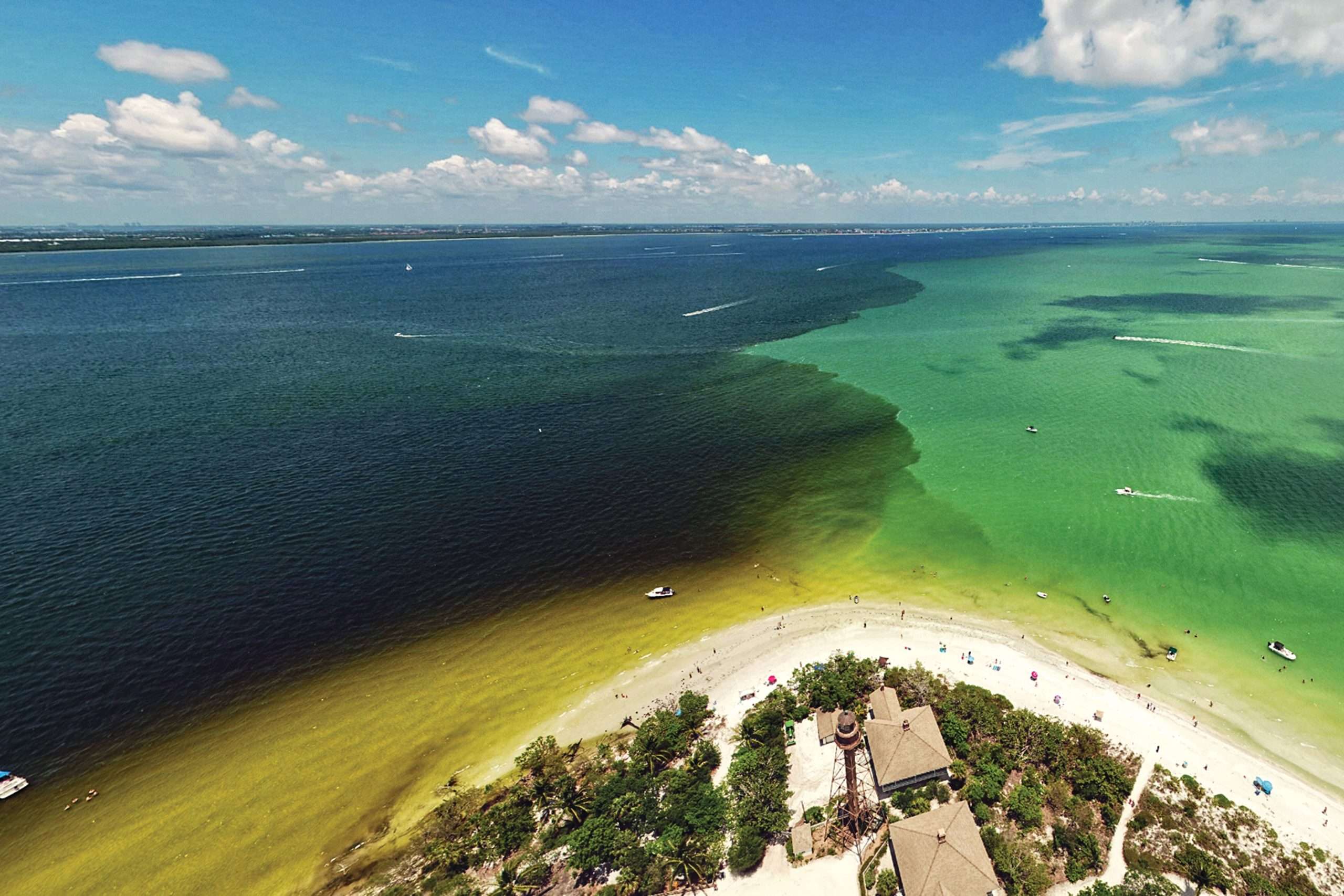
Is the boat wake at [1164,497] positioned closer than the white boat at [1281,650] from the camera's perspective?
No

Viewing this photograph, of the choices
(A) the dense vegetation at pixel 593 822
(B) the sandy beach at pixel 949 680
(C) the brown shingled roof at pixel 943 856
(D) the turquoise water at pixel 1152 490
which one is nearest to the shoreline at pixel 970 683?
(B) the sandy beach at pixel 949 680

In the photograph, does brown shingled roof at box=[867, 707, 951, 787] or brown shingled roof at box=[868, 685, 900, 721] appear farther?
brown shingled roof at box=[868, 685, 900, 721]

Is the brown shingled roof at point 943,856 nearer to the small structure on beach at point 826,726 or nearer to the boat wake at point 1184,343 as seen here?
the small structure on beach at point 826,726

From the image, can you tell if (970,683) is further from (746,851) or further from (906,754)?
(746,851)

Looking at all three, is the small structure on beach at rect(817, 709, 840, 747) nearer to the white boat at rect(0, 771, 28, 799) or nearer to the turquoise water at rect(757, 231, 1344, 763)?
the turquoise water at rect(757, 231, 1344, 763)

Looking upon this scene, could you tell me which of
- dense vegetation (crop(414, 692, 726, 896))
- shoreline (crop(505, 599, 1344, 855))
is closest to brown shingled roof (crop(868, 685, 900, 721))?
shoreline (crop(505, 599, 1344, 855))

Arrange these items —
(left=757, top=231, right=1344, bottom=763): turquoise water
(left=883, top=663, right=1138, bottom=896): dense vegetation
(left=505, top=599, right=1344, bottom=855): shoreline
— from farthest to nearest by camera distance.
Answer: (left=757, top=231, right=1344, bottom=763): turquoise water → (left=505, top=599, right=1344, bottom=855): shoreline → (left=883, top=663, right=1138, bottom=896): dense vegetation
